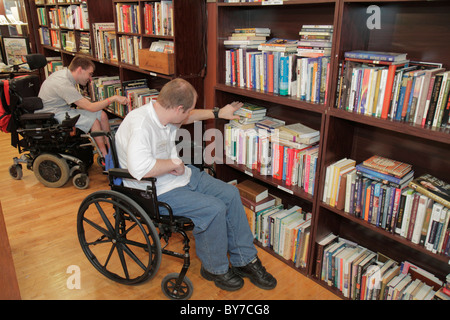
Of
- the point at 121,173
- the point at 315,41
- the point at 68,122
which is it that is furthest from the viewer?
the point at 68,122

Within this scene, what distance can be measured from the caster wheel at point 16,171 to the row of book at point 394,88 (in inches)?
120

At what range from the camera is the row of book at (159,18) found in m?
2.75

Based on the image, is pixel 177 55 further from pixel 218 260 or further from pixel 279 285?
pixel 279 285

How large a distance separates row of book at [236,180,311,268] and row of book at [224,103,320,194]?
209 millimetres

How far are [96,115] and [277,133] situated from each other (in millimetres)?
2030

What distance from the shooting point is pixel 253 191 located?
247 centimetres

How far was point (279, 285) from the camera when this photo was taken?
2.11 m

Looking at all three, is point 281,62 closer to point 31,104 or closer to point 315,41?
Answer: point 315,41

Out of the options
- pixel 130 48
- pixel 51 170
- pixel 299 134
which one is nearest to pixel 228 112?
pixel 299 134

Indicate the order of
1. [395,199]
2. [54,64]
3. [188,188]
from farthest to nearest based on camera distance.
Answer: [54,64], [188,188], [395,199]

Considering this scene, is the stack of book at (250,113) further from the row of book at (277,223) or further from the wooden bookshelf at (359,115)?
the row of book at (277,223)

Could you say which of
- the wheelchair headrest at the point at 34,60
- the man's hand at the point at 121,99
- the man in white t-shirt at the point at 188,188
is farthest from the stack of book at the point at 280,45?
the wheelchair headrest at the point at 34,60

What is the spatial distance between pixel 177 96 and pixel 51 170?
78.1 inches
